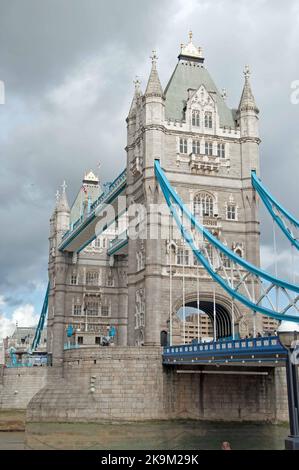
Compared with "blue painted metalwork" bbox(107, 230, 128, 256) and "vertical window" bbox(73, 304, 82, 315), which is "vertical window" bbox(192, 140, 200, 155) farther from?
"vertical window" bbox(73, 304, 82, 315)

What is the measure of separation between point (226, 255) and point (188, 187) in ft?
25.6

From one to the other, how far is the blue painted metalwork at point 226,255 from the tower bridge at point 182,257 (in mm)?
85

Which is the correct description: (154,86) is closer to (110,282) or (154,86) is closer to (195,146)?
(195,146)

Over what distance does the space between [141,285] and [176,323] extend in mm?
3901

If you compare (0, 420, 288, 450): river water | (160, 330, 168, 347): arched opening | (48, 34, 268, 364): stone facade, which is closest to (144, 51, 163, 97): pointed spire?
(48, 34, 268, 364): stone facade

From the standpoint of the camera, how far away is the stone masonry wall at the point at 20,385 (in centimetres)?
5206

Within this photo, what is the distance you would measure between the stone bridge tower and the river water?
7.36m

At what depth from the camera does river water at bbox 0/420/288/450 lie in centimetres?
2773

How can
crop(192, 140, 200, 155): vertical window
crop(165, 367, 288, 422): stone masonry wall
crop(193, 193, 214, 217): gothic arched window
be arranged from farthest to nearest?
1. crop(192, 140, 200, 155): vertical window
2. crop(193, 193, 214, 217): gothic arched window
3. crop(165, 367, 288, 422): stone masonry wall

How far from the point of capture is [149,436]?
101ft

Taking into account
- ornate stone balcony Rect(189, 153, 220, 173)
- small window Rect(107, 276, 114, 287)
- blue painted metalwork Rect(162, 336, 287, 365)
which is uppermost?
ornate stone balcony Rect(189, 153, 220, 173)

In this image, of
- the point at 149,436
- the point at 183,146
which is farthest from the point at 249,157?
the point at 149,436

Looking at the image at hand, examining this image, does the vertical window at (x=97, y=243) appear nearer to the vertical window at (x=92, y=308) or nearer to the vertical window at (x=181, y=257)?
the vertical window at (x=92, y=308)
